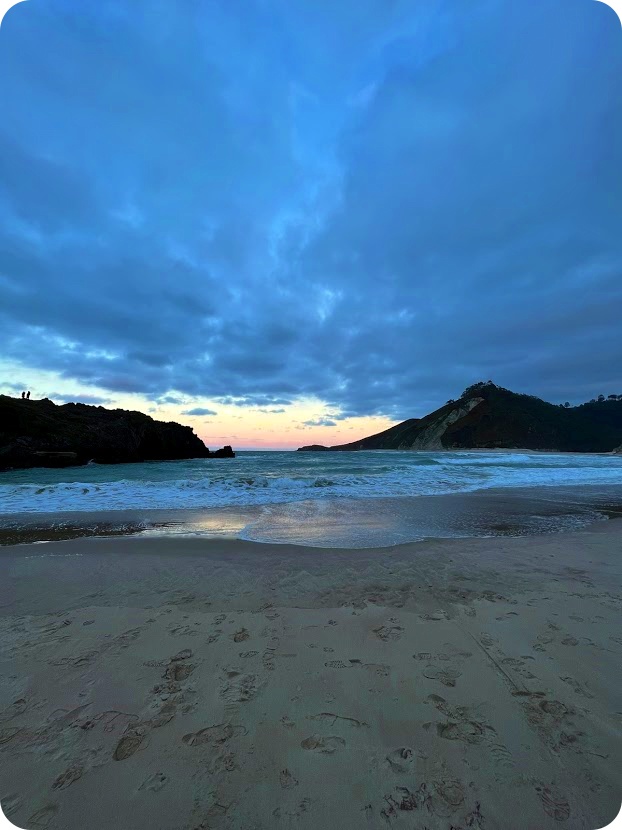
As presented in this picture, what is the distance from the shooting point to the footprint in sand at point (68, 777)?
1743mm

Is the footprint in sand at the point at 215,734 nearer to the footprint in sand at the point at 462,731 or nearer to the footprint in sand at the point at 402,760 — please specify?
the footprint in sand at the point at 402,760

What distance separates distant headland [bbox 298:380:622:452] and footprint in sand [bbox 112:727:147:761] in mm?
96429

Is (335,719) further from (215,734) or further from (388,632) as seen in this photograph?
(388,632)

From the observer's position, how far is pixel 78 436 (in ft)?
111

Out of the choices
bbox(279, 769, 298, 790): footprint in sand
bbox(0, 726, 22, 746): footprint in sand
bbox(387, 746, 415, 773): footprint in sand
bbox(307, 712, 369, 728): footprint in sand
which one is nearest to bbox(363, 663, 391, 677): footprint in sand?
bbox(307, 712, 369, 728): footprint in sand

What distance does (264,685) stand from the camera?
2521 mm

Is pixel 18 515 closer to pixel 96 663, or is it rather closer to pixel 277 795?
pixel 96 663

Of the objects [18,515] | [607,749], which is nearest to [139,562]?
[607,749]

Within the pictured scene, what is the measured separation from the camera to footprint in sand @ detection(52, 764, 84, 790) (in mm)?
1743

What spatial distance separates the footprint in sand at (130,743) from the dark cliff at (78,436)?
3307 centimetres

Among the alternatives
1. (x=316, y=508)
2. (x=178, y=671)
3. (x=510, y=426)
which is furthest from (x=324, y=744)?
(x=510, y=426)

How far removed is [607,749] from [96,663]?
3.42 meters

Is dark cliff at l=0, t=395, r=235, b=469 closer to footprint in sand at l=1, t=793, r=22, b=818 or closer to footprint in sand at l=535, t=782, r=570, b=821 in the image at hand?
footprint in sand at l=1, t=793, r=22, b=818

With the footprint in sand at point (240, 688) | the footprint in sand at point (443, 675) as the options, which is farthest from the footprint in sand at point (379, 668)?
the footprint in sand at point (240, 688)
